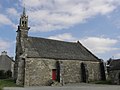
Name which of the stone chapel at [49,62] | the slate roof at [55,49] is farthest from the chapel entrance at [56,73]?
the slate roof at [55,49]

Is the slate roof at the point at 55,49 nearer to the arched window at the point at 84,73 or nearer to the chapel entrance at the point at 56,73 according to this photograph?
the arched window at the point at 84,73

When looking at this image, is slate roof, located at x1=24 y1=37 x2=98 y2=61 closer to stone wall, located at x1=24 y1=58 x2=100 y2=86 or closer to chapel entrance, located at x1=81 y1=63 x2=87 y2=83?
stone wall, located at x1=24 y1=58 x2=100 y2=86

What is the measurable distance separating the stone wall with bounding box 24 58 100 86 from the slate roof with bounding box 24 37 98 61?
2.96ft

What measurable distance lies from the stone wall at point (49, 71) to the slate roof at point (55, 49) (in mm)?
902

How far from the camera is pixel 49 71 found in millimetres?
30859

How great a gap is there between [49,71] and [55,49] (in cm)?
530

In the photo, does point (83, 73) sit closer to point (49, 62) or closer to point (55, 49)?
point (55, 49)

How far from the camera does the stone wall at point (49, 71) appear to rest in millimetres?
29047

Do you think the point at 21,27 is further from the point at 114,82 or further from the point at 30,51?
the point at 114,82

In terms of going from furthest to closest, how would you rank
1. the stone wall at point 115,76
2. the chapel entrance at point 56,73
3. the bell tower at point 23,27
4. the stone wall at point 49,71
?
the bell tower at point 23,27 → the chapel entrance at point 56,73 → the stone wall at point 115,76 → the stone wall at point 49,71

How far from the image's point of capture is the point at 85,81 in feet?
111

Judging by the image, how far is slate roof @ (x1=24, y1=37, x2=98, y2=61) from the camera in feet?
103

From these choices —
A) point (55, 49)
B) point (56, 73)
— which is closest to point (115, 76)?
point (56, 73)

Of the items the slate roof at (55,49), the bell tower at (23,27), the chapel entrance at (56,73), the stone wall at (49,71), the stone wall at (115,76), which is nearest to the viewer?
the stone wall at (49,71)
